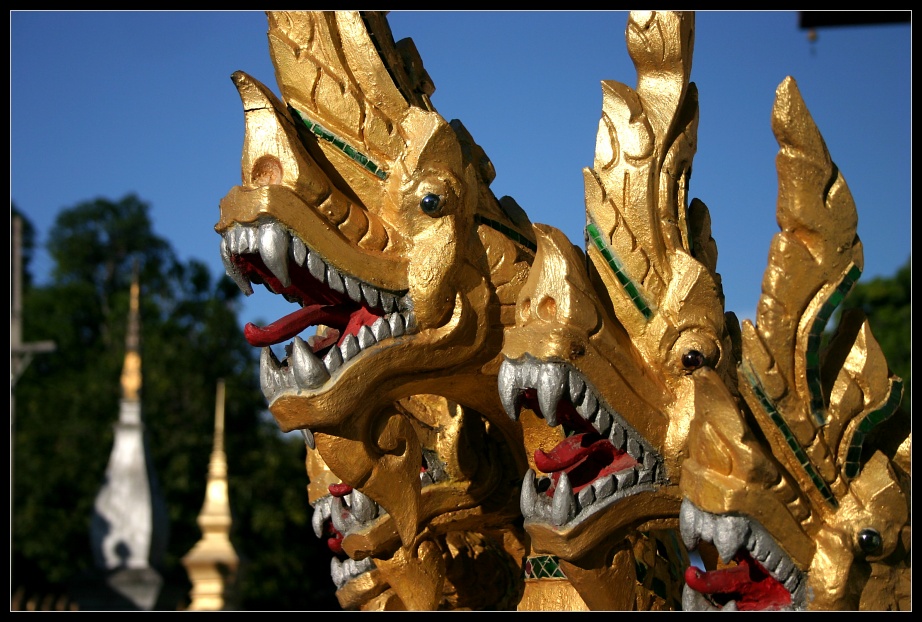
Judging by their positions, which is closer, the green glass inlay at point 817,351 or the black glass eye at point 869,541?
the black glass eye at point 869,541

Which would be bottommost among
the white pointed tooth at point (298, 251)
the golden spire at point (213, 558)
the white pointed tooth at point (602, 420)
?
the golden spire at point (213, 558)

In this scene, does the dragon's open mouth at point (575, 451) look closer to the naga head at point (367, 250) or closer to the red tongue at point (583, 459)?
the red tongue at point (583, 459)

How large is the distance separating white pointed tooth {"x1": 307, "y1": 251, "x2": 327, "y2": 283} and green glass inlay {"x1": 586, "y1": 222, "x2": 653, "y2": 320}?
0.89m

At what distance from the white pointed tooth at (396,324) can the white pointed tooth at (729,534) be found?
1111mm

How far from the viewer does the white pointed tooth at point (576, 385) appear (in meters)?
4.00

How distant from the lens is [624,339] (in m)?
4.21

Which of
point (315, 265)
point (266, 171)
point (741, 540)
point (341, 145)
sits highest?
point (341, 145)

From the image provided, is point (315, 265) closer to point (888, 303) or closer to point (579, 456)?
point (579, 456)

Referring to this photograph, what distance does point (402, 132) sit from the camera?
179 inches

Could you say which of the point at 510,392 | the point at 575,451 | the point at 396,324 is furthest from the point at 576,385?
the point at 396,324

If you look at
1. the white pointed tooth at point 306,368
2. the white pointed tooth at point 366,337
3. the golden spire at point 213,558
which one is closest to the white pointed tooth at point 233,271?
the white pointed tooth at point 306,368

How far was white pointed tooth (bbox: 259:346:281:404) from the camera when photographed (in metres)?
4.16

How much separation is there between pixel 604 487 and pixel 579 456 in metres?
0.16

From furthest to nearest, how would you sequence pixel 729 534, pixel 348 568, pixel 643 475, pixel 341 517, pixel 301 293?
pixel 348 568 → pixel 341 517 → pixel 301 293 → pixel 643 475 → pixel 729 534
